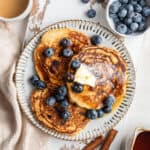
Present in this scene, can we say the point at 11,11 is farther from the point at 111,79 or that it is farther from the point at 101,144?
the point at 101,144

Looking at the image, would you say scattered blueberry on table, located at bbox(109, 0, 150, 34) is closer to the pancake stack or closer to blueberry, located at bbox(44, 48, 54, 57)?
→ the pancake stack

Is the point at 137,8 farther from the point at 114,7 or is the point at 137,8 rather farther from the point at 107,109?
the point at 107,109

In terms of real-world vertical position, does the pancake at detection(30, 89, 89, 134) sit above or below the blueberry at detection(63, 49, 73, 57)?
below

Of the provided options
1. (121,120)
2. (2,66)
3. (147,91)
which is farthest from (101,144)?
(2,66)

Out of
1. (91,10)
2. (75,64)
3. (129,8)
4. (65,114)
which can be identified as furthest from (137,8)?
(65,114)

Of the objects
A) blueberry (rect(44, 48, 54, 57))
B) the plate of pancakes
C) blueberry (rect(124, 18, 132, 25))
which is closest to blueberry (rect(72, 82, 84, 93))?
the plate of pancakes

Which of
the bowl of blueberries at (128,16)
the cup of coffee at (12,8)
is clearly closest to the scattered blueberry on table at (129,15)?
the bowl of blueberries at (128,16)
